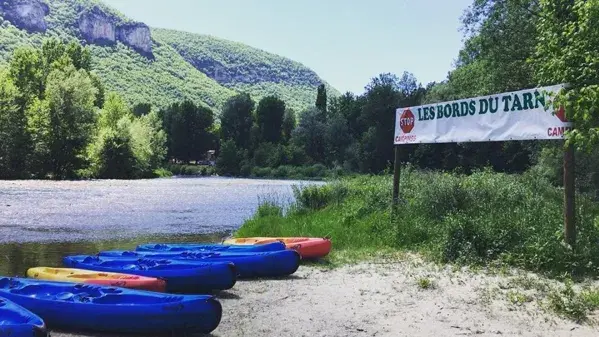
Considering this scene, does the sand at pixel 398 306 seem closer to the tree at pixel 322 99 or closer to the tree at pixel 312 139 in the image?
the tree at pixel 312 139

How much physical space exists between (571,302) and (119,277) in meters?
6.00

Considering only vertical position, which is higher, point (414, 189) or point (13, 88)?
point (13, 88)

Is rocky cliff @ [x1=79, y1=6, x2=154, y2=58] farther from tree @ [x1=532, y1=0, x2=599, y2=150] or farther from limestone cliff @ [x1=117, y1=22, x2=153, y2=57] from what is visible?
tree @ [x1=532, y1=0, x2=599, y2=150]

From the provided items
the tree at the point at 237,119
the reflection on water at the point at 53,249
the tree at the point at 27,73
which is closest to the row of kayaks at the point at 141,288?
the reflection on water at the point at 53,249

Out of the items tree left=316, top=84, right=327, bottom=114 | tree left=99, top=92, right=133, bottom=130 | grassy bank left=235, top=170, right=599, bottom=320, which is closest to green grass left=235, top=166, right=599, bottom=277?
grassy bank left=235, top=170, right=599, bottom=320

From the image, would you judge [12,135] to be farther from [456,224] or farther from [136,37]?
[136,37]

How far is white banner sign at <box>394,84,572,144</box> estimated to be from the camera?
8.22m

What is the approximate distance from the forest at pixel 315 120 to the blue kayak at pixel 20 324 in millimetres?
5514

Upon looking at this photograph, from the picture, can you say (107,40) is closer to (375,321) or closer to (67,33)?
(67,33)

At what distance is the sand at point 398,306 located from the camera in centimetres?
618

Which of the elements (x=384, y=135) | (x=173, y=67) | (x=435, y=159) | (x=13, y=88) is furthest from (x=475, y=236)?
(x=173, y=67)

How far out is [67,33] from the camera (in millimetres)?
175375

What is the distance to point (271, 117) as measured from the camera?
96.8 meters

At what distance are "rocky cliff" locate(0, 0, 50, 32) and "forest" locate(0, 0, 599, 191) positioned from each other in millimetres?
79383
